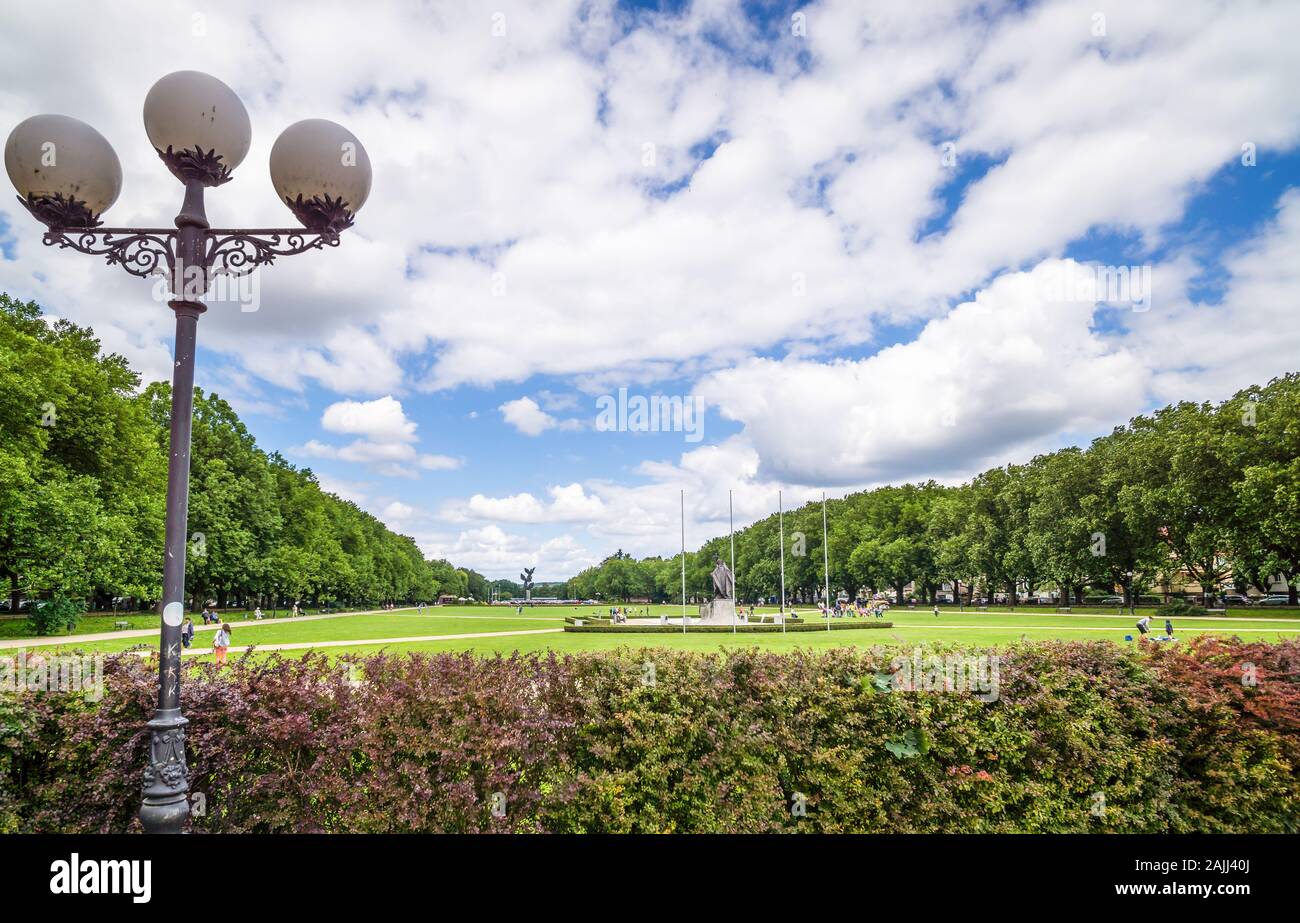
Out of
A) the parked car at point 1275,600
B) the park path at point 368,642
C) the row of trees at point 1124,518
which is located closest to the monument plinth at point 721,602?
the park path at point 368,642

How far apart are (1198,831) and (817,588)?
328 ft

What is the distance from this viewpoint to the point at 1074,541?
5369 centimetres

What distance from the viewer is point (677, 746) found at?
5.32 m

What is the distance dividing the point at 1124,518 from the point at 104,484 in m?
63.3

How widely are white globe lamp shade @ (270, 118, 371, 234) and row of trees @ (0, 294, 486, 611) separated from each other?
29.4 m

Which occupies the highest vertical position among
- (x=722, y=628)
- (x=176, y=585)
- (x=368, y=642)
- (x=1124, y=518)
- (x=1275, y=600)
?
(x=1124, y=518)

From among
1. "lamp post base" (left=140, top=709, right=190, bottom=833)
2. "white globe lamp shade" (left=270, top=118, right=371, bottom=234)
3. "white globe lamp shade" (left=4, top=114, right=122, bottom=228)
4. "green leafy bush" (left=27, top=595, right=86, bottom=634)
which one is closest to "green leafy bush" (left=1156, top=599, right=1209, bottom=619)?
"white globe lamp shade" (left=270, top=118, right=371, bottom=234)

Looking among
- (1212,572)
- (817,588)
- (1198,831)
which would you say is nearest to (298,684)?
(1198,831)

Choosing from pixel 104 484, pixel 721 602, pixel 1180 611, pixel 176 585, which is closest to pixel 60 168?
pixel 176 585

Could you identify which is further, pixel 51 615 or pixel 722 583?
pixel 722 583

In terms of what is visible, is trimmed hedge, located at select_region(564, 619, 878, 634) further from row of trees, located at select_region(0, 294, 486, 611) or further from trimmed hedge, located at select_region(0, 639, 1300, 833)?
trimmed hedge, located at select_region(0, 639, 1300, 833)

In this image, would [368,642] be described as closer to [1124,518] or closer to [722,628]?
[722,628]
